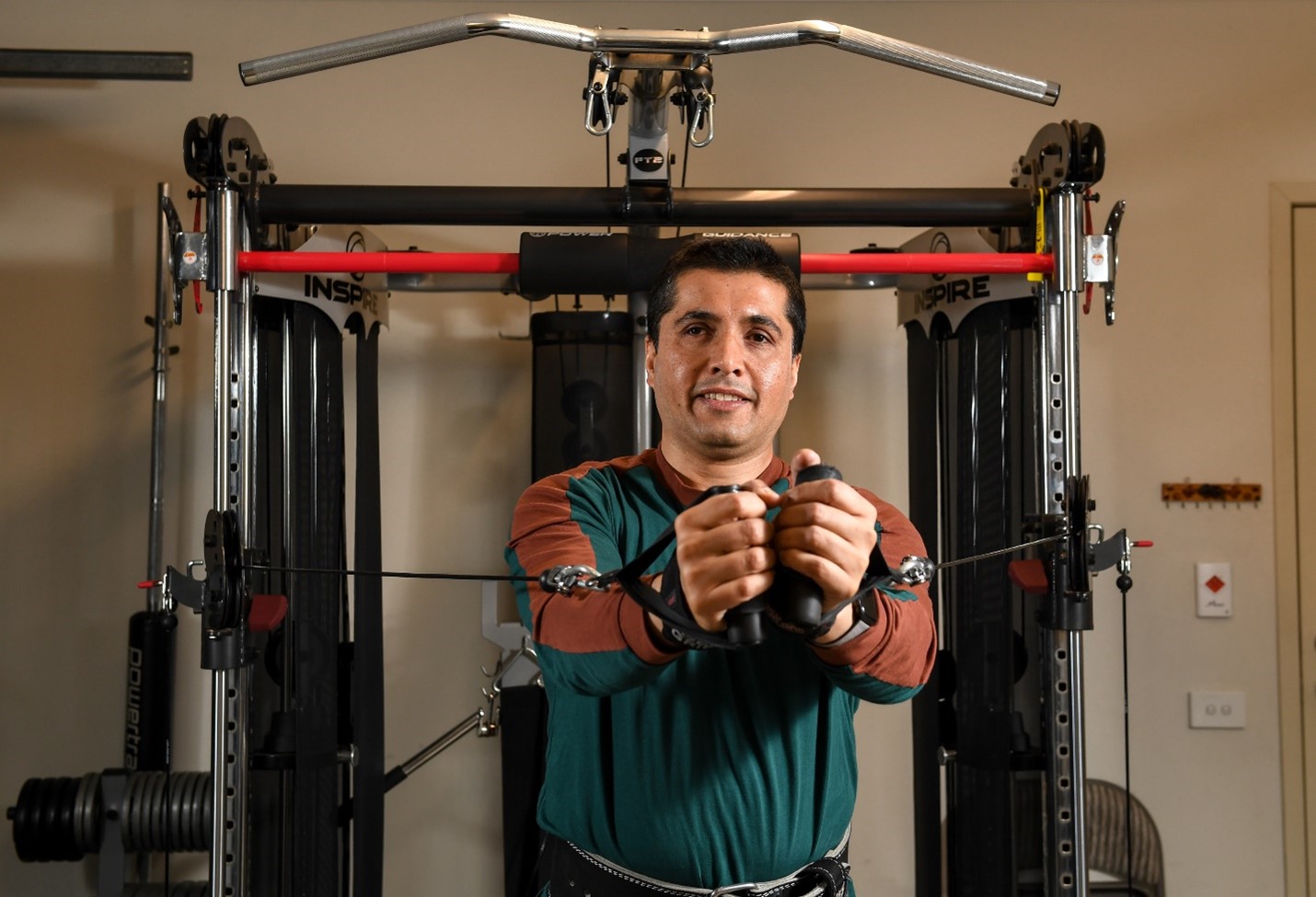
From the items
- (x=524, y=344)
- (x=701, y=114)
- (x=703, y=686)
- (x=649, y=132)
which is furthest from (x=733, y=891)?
(x=524, y=344)

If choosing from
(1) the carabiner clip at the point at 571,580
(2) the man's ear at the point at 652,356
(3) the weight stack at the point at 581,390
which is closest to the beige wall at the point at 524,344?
(3) the weight stack at the point at 581,390

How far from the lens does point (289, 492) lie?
2.06 metres

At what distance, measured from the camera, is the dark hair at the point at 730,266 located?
1.10 m

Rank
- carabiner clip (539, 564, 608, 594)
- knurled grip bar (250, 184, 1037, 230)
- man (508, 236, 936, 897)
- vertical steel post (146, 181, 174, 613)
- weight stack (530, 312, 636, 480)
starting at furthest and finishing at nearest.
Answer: vertical steel post (146, 181, 174, 613)
weight stack (530, 312, 636, 480)
knurled grip bar (250, 184, 1037, 230)
man (508, 236, 936, 897)
carabiner clip (539, 564, 608, 594)

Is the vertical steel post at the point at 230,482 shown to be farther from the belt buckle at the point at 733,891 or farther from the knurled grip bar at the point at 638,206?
the belt buckle at the point at 733,891

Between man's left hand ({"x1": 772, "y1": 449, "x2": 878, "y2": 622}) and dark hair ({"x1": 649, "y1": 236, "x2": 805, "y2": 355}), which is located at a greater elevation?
dark hair ({"x1": 649, "y1": 236, "x2": 805, "y2": 355})

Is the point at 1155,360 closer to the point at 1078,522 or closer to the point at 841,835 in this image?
the point at 1078,522

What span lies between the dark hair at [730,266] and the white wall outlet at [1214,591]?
1.98 m

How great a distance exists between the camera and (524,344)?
8.85 ft

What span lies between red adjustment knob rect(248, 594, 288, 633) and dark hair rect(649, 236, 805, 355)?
1.08 m

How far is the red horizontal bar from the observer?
1.85 meters

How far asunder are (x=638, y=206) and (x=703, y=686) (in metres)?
1.14

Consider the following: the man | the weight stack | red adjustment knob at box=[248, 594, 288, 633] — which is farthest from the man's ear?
the weight stack

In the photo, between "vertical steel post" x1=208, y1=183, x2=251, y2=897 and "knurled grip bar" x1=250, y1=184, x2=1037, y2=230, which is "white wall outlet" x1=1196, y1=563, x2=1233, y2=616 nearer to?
"knurled grip bar" x1=250, y1=184, x2=1037, y2=230
